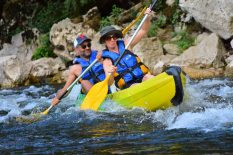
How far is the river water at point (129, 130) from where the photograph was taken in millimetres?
4215

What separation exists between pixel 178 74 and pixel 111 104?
115 cm

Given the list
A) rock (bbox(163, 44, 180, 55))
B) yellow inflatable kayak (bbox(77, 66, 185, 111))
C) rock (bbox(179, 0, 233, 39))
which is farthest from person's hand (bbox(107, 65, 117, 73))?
rock (bbox(163, 44, 180, 55))

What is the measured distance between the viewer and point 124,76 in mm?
6785

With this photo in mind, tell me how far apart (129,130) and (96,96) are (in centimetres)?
161

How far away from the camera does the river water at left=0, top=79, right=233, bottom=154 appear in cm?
421

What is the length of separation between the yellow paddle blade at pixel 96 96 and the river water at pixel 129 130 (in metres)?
0.13

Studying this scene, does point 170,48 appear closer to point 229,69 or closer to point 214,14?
point 214,14

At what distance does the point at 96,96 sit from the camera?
6.66 meters

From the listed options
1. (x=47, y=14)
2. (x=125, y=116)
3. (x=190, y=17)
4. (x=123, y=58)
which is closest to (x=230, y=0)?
(x=190, y=17)

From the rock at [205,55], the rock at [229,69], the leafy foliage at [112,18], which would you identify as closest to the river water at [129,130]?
the rock at [229,69]

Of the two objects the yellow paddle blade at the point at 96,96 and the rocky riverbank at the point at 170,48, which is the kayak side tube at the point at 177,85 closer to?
the yellow paddle blade at the point at 96,96

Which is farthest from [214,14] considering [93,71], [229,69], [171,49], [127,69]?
[127,69]

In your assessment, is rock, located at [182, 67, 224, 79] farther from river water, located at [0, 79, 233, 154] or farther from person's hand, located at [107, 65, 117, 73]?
person's hand, located at [107, 65, 117, 73]

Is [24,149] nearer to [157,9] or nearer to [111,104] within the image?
[111,104]
